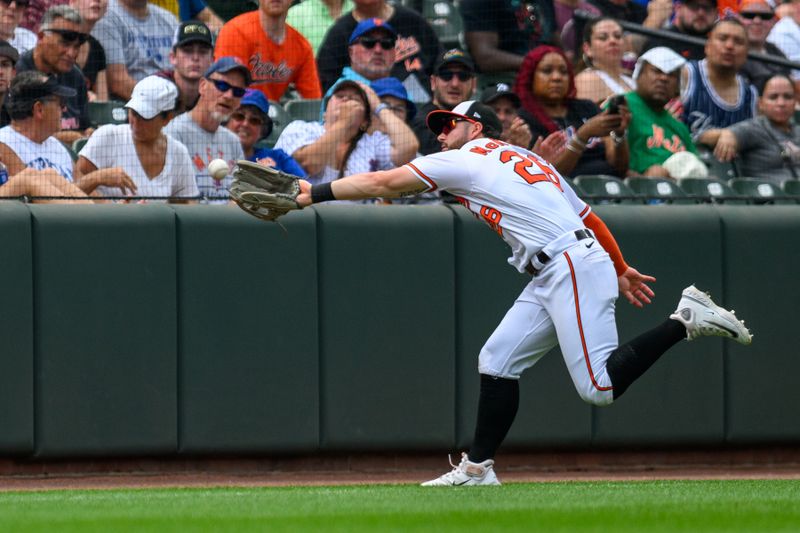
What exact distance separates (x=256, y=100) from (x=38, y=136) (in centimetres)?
131

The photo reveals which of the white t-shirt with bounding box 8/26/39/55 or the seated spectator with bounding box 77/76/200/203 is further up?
the white t-shirt with bounding box 8/26/39/55

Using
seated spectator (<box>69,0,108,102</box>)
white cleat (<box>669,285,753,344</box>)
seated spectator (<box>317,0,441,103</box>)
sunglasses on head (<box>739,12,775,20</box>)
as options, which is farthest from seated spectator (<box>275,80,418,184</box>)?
sunglasses on head (<box>739,12,775,20</box>)

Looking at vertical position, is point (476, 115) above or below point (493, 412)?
above

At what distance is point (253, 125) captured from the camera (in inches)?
301

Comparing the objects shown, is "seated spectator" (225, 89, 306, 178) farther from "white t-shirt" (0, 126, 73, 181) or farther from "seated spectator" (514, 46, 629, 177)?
"seated spectator" (514, 46, 629, 177)

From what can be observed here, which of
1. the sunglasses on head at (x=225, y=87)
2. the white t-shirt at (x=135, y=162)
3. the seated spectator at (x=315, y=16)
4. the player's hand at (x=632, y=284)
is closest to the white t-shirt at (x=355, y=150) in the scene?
the sunglasses on head at (x=225, y=87)

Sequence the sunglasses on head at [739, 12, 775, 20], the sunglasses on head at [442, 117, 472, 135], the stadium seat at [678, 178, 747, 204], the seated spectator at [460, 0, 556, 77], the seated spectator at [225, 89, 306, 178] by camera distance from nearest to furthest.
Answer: the sunglasses on head at [442, 117, 472, 135] → the seated spectator at [225, 89, 306, 178] → the stadium seat at [678, 178, 747, 204] → the seated spectator at [460, 0, 556, 77] → the sunglasses on head at [739, 12, 775, 20]

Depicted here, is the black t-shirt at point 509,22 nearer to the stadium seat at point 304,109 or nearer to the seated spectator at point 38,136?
the stadium seat at point 304,109

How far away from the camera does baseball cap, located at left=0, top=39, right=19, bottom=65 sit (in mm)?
7248

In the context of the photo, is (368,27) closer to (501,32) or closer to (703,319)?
(501,32)

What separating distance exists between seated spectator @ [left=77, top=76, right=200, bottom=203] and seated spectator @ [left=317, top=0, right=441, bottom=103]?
1154 millimetres

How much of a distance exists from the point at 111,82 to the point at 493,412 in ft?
11.4

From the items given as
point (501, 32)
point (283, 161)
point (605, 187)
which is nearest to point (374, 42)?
point (501, 32)

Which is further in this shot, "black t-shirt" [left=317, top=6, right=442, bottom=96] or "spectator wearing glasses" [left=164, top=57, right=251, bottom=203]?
"black t-shirt" [left=317, top=6, right=442, bottom=96]
